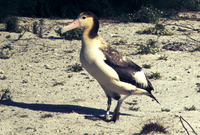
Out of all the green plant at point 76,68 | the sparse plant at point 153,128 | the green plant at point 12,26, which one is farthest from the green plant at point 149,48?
the sparse plant at point 153,128

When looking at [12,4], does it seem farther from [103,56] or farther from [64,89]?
[103,56]

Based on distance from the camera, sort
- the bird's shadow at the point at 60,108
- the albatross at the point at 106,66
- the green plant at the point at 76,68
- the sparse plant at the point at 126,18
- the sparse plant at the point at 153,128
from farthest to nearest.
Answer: the sparse plant at the point at 126,18 < the green plant at the point at 76,68 < the bird's shadow at the point at 60,108 < the albatross at the point at 106,66 < the sparse plant at the point at 153,128

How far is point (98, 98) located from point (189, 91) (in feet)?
5.71

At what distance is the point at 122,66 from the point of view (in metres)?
4.69

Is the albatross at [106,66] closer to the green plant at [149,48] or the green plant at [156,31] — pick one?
the green plant at [149,48]

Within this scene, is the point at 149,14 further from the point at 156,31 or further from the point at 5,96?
the point at 5,96

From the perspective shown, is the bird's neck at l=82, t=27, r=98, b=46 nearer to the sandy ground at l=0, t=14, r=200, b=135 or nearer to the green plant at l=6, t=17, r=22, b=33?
the sandy ground at l=0, t=14, r=200, b=135

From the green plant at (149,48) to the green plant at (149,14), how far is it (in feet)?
7.86

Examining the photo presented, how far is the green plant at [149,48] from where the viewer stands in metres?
8.11

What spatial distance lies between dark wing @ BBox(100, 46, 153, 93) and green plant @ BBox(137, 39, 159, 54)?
131 inches

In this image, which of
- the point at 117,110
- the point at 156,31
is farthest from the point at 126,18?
the point at 117,110

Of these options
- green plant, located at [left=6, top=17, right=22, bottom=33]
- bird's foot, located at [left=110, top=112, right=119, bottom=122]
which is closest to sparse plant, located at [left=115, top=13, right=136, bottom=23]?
green plant, located at [left=6, top=17, right=22, bottom=33]

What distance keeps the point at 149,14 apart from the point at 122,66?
6.59 m

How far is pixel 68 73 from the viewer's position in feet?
23.1
